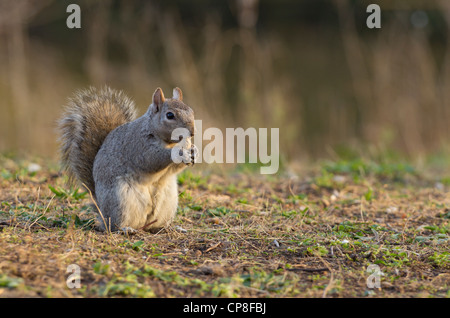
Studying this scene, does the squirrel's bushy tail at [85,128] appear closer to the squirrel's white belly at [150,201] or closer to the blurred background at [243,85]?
the squirrel's white belly at [150,201]

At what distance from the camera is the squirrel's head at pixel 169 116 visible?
10.3ft

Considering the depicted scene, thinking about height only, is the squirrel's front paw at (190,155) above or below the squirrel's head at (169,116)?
below

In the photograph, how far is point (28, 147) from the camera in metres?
6.98

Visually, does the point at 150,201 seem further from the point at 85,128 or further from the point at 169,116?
the point at 85,128

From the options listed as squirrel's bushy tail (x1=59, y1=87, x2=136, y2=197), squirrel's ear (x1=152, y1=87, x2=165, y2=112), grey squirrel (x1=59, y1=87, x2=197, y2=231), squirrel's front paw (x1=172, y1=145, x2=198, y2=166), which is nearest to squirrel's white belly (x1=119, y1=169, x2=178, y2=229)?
grey squirrel (x1=59, y1=87, x2=197, y2=231)

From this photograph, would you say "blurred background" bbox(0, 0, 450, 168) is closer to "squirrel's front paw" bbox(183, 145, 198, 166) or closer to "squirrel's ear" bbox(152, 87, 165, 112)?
"squirrel's ear" bbox(152, 87, 165, 112)

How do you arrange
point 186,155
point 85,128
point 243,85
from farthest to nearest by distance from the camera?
point 243,85, point 85,128, point 186,155

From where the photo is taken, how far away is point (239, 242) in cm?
310

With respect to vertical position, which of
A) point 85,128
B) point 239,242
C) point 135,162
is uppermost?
point 85,128

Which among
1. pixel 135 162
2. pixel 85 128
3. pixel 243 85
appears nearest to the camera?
pixel 135 162

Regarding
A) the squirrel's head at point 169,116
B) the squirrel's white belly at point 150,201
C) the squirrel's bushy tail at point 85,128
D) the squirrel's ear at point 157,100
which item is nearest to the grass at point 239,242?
the squirrel's white belly at point 150,201

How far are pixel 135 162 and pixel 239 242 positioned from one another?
76 centimetres

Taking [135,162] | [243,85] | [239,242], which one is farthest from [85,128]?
[243,85]
